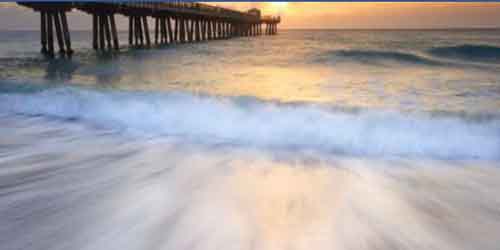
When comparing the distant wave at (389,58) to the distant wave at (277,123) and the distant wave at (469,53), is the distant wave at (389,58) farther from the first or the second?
the distant wave at (277,123)

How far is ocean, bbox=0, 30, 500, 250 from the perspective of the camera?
2.03m

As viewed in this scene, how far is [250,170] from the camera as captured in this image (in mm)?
3062

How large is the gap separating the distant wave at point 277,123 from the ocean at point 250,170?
2 centimetres

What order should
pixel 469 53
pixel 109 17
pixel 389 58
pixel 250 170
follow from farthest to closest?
1. pixel 109 17
2. pixel 469 53
3. pixel 389 58
4. pixel 250 170

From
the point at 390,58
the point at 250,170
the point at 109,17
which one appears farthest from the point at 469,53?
the point at 109,17

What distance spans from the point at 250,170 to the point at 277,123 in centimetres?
151

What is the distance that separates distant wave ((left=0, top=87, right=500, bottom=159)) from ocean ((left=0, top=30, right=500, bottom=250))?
0.08 ft

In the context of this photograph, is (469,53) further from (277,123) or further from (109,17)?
(109,17)

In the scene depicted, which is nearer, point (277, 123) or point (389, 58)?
point (277, 123)

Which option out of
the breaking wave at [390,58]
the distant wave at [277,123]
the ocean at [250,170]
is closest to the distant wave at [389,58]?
the breaking wave at [390,58]

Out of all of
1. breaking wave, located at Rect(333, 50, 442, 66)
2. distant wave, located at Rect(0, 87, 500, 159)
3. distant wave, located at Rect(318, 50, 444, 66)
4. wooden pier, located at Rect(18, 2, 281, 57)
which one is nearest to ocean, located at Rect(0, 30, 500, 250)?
distant wave, located at Rect(0, 87, 500, 159)

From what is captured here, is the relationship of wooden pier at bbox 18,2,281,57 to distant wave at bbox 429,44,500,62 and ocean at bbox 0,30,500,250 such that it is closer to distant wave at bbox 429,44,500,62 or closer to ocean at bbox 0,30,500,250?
ocean at bbox 0,30,500,250

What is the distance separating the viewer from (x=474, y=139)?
148 inches

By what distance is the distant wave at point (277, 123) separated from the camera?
373 centimetres
